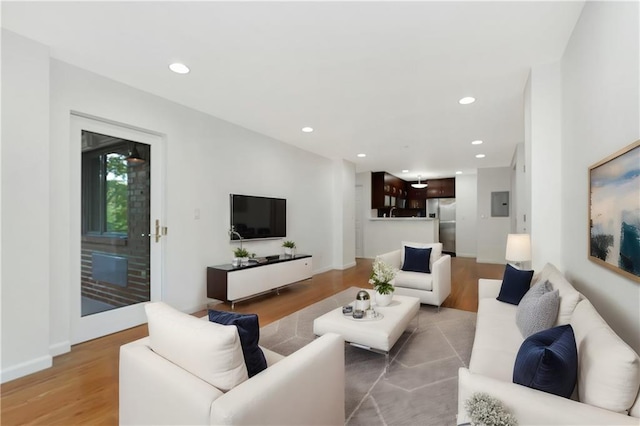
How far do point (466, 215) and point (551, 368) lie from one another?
8.80 metres

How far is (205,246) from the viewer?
4016 mm

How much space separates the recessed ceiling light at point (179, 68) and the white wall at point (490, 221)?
7.54m

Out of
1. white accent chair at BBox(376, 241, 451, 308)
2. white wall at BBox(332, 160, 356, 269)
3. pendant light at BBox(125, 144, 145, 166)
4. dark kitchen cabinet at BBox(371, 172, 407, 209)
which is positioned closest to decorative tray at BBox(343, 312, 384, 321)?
white accent chair at BBox(376, 241, 451, 308)

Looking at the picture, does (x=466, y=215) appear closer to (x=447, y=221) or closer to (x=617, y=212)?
(x=447, y=221)

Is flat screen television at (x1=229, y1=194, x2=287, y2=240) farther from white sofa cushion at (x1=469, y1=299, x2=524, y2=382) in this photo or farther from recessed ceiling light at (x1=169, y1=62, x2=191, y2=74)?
white sofa cushion at (x1=469, y1=299, x2=524, y2=382)

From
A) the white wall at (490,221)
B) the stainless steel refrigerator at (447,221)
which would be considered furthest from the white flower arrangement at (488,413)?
the stainless steel refrigerator at (447,221)

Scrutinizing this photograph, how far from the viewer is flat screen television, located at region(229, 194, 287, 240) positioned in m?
4.43

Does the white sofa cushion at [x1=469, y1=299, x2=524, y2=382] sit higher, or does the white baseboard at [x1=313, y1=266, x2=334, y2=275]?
the white sofa cushion at [x1=469, y1=299, x2=524, y2=382]

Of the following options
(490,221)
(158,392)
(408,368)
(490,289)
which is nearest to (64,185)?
(158,392)

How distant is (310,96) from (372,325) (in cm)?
248

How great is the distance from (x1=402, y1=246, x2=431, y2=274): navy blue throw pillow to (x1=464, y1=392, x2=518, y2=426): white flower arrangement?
10.7ft

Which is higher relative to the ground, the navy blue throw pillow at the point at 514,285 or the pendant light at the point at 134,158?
the pendant light at the point at 134,158

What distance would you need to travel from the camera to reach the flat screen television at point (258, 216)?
14.5ft

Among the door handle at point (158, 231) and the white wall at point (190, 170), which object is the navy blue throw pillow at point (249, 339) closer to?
the white wall at point (190, 170)
